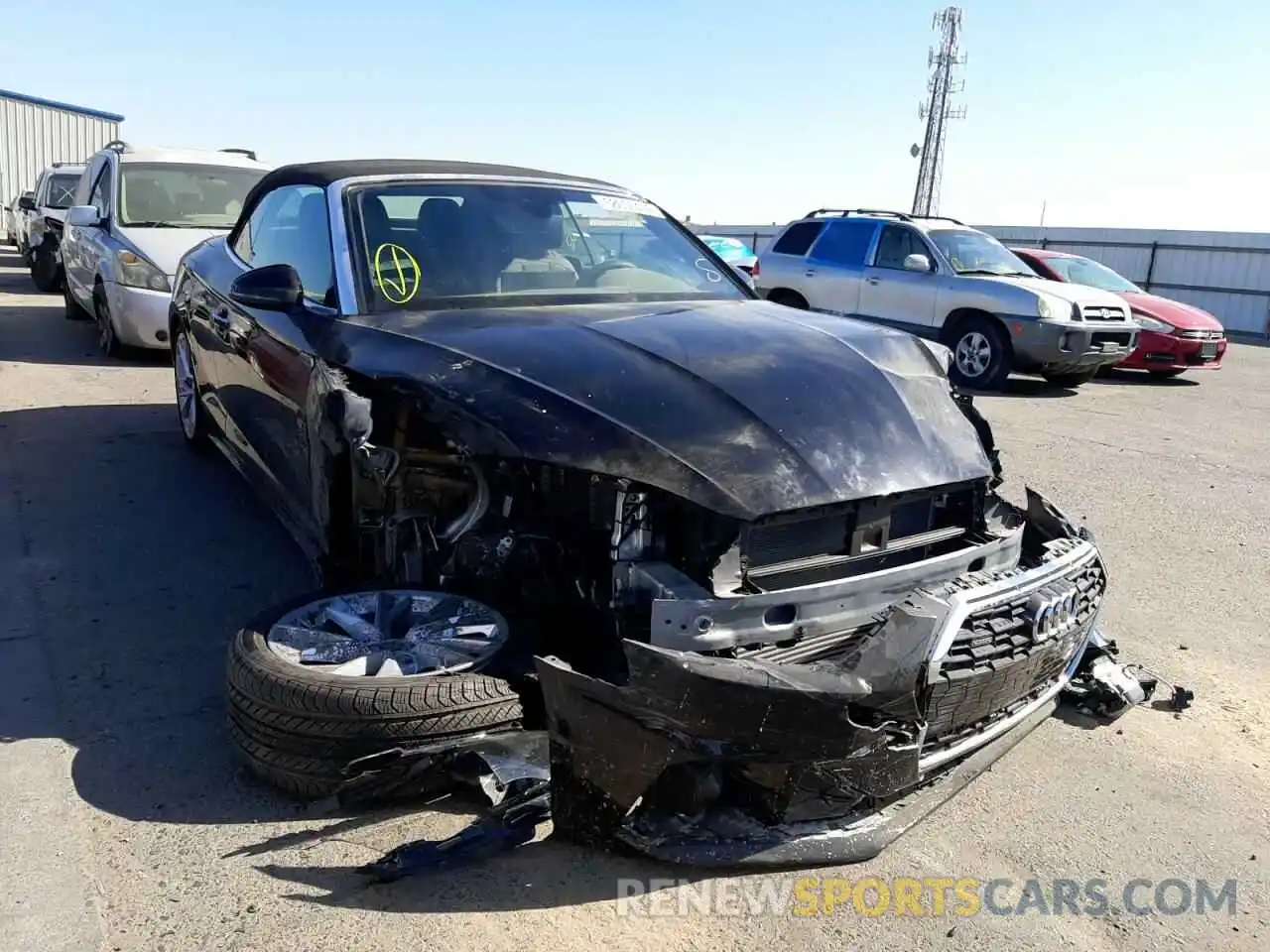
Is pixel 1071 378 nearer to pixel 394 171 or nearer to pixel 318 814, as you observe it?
pixel 394 171

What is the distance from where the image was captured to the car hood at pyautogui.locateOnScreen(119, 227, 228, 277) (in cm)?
870

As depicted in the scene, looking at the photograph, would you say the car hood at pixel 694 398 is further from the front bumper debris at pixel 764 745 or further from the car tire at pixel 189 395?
the car tire at pixel 189 395

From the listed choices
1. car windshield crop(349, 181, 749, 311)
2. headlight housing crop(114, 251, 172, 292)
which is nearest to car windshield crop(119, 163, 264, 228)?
headlight housing crop(114, 251, 172, 292)

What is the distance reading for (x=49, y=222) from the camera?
1469 cm

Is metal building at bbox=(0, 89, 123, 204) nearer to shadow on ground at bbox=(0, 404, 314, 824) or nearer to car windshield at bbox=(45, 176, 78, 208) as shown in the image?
car windshield at bbox=(45, 176, 78, 208)

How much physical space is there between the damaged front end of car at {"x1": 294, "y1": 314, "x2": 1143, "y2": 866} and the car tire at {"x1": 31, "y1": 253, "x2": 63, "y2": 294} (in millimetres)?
14660

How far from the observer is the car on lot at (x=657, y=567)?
2.50m

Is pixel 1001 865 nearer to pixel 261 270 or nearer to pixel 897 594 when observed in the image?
pixel 897 594

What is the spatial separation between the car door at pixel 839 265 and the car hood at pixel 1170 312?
3.54m

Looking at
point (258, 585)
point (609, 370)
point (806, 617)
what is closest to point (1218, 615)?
point (806, 617)

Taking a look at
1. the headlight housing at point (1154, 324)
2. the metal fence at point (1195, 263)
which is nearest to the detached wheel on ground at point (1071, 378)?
the headlight housing at point (1154, 324)

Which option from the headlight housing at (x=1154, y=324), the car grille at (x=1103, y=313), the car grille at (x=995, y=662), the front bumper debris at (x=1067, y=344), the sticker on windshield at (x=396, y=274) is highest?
the sticker on windshield at (x=396, y=274)

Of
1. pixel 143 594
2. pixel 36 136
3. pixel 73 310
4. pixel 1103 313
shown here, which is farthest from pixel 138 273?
pixel 36 136

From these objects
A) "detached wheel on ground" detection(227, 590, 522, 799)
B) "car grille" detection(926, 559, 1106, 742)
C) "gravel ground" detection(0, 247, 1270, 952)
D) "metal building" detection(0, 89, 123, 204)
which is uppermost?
"metal building" detection(0, 89, 123, 204)
